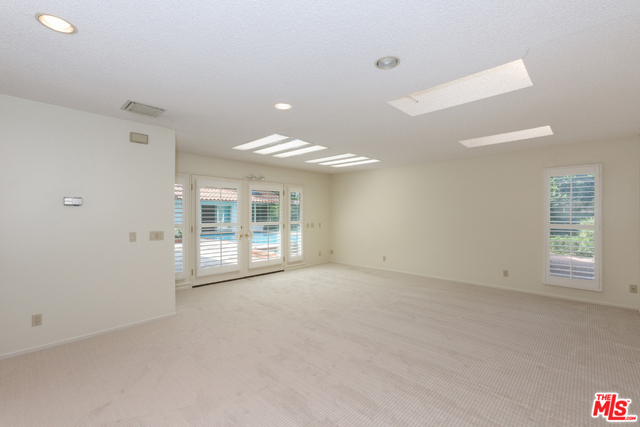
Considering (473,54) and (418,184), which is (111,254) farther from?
(418,184)

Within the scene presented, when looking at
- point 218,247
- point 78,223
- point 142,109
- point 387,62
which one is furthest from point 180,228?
point 387,62

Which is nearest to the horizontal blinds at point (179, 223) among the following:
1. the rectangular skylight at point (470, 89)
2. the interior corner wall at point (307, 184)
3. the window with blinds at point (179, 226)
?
the window with blinds at point (179, 226)

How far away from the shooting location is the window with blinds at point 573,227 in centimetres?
422

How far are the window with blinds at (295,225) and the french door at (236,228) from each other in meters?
0.28

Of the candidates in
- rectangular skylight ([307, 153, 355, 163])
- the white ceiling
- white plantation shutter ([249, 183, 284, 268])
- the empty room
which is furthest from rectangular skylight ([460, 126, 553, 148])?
white plantation shutter ([249, 183, 284, 268])

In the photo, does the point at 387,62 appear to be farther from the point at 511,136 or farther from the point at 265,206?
the point at 265,206

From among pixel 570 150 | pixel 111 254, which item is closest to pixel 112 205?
pixel 111 254

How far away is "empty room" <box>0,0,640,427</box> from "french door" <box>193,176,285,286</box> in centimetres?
6

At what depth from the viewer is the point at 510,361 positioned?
8.56 feet

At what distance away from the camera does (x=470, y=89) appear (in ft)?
8.95

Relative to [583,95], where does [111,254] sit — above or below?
below

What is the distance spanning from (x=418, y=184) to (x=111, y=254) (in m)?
5.47

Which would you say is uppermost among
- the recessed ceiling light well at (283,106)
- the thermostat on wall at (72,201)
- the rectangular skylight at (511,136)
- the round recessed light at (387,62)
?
the rectangular skylight at (511,136)

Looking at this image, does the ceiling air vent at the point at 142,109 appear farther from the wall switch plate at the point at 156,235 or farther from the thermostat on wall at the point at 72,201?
the wall switch plate at the point at 156,235
